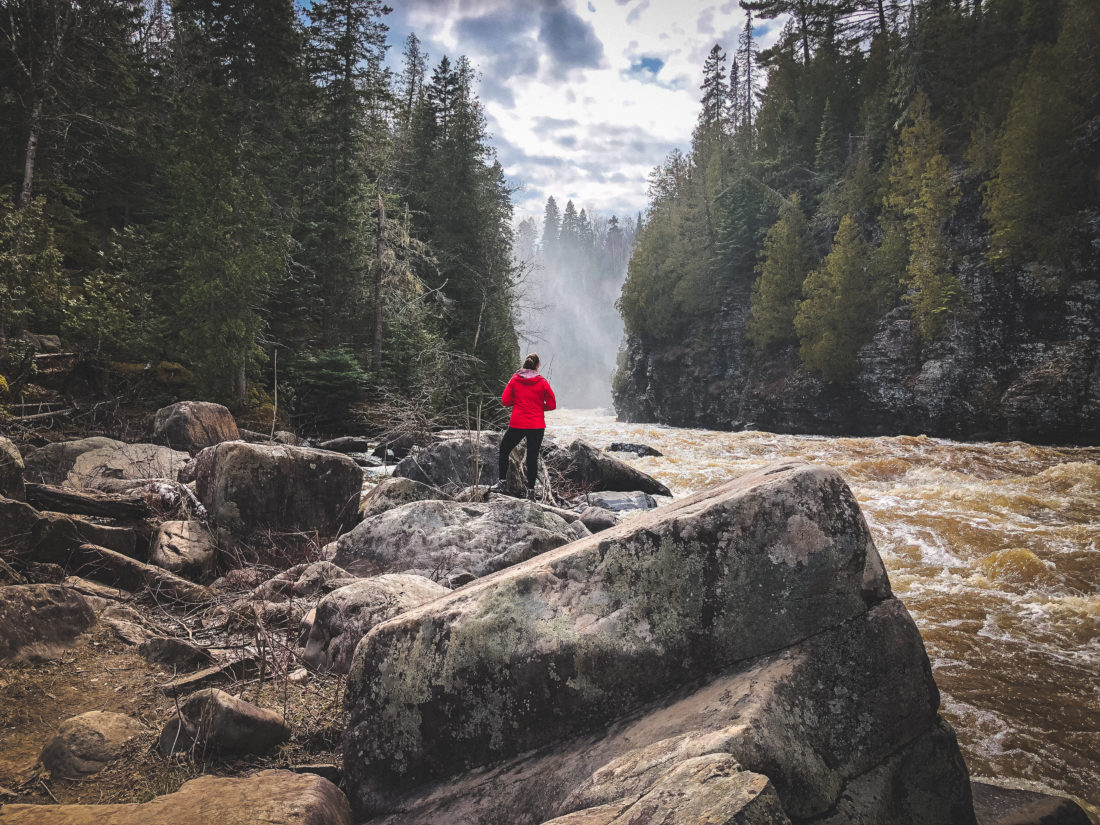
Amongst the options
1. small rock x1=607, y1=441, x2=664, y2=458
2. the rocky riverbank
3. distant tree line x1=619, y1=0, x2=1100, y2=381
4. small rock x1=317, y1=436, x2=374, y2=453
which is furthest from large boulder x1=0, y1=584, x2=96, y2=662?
distant tree line x1=619, y1=0, x2=1100, y2=381

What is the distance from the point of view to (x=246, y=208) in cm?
1589

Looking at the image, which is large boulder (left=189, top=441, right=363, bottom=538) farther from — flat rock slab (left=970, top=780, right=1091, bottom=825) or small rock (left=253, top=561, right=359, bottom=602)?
flat rock slab (left=970, top=780, right=1091, bottom=825)

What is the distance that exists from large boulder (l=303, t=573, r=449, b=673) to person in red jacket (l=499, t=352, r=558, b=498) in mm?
4472

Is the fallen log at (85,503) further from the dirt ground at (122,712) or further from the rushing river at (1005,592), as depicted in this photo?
the rushing river at (1005,592)

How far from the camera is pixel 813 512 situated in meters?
2.39

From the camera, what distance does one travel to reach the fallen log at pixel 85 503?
540 cm

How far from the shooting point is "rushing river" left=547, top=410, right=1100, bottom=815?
13.0 ft

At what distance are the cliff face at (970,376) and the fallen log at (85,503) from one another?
1012 inches

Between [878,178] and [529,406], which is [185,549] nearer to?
[529,406]

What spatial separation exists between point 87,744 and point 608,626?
9.02 feet

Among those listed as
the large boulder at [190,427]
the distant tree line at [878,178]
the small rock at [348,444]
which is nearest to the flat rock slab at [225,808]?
the large boulder at [190,427]

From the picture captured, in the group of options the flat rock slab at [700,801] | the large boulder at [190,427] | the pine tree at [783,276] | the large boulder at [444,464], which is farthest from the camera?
the pine tree at [783,276]

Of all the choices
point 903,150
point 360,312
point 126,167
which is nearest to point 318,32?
point 126,167

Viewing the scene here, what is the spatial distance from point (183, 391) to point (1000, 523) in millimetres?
18446
